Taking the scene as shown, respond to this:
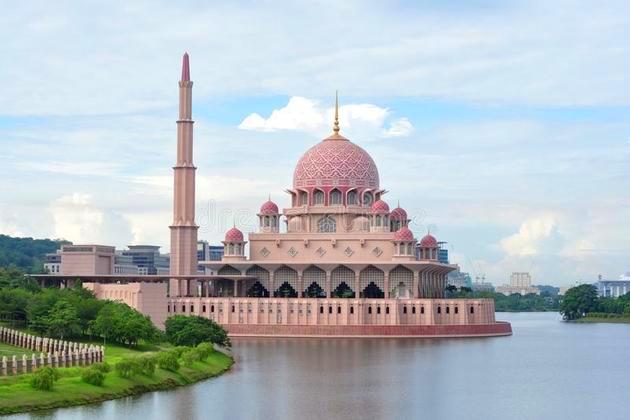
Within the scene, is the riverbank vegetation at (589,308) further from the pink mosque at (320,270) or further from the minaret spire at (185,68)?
the minaret spire at (185,68)

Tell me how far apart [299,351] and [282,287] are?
27.7 metres

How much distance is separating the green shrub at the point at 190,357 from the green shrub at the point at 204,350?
0.37 metres

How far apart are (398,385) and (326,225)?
5287 cm

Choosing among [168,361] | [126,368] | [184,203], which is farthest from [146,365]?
[184,203]

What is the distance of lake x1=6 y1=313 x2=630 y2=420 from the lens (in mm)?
51531

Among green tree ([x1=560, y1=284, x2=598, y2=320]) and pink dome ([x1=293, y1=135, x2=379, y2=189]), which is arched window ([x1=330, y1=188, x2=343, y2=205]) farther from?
green tree ([x1=560, y1=284, x2=598, y2=320])

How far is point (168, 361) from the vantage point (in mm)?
60219

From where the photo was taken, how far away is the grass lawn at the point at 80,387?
48219 millimetres

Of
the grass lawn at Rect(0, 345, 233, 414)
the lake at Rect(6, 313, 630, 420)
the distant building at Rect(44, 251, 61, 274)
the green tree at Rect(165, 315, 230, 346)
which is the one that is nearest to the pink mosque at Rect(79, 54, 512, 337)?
the lake at Rect(6, 313, 630, 420)

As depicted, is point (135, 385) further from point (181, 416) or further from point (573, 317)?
point (573, 317)

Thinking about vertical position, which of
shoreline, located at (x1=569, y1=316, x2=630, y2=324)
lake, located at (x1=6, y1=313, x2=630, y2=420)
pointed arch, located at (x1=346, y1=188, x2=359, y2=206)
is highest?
pointed arch, located at (x1=346, y1=188, x2=359, y2=206)

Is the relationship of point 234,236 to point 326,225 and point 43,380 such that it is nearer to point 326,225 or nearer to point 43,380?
point 326,225

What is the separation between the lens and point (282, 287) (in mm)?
110875

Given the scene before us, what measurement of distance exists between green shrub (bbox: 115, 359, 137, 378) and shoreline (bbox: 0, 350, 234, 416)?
0.81 feet
